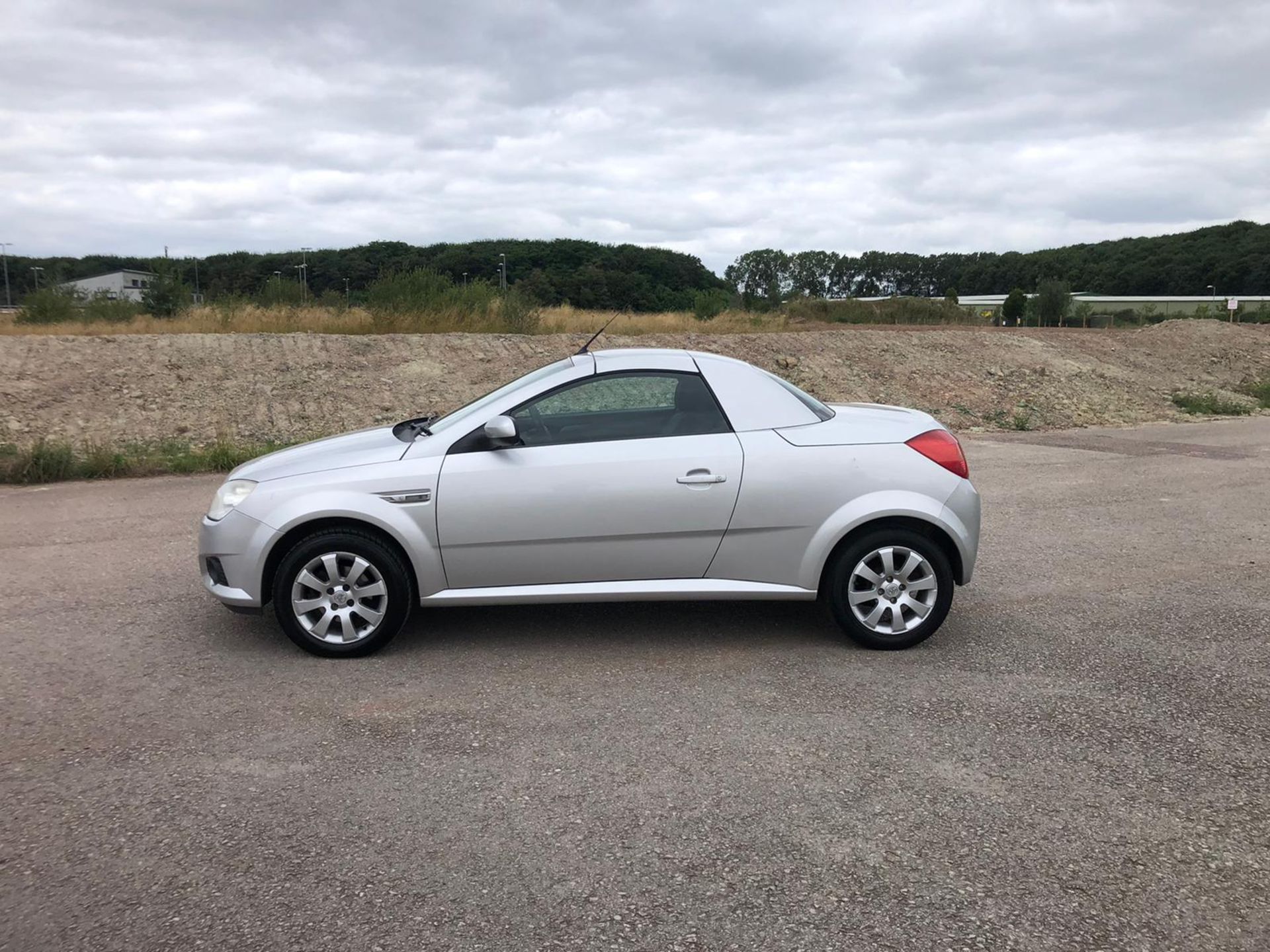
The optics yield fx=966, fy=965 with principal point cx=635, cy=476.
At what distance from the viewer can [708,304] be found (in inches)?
1277

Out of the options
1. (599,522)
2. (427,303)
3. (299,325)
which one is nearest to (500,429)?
(599,522)

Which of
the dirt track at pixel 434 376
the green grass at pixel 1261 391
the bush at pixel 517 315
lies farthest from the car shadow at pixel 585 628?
the green grass at pixel 1261 391

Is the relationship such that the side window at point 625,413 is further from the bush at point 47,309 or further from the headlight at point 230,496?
the bush at point 47,309

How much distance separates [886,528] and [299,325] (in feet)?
67.6

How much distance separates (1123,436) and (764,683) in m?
13.9

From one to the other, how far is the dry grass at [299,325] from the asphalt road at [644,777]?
16.1 m

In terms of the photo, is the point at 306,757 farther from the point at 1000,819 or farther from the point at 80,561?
the point at 80,561

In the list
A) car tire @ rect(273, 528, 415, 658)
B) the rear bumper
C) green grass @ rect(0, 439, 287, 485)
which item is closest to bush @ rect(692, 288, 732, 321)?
green grass @ rect(0, 439, 287, 485)

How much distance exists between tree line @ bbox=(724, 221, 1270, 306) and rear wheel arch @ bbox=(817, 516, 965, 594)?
7930 cm

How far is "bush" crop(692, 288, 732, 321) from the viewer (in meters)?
31.8

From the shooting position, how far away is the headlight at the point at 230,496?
5.25 meters

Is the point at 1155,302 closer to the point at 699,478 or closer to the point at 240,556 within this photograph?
the point at 699,478

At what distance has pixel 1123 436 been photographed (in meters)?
16.4

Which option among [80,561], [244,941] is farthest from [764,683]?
[80,561]
